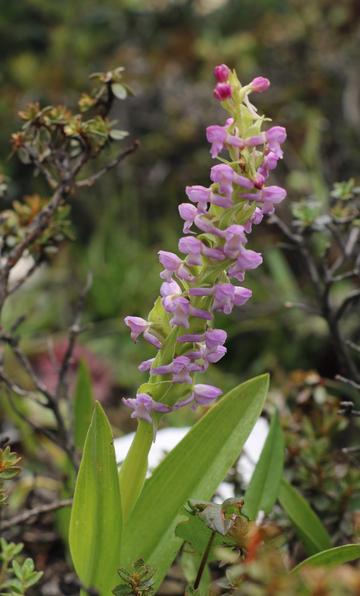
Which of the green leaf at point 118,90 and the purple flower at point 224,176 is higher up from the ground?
the green leaf at point 118,90

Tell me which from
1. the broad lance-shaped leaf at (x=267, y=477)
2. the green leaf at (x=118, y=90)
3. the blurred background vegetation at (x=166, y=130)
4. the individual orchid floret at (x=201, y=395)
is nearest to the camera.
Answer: the individual orchid floret at (x=201, y=395)

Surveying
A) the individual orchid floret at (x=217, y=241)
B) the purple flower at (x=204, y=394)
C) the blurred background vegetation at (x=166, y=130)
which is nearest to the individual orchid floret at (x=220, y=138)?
the individual orchid floret at (x=217, y=241)

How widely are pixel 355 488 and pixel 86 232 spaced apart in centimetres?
212

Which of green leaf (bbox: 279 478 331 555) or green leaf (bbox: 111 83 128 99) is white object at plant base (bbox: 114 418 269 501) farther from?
green leaf (bbox: 111 83 128 99)

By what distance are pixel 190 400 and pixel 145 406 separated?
1.8 inches

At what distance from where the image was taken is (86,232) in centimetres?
300

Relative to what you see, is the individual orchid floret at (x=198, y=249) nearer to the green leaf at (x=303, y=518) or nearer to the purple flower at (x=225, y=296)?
the purple flower at (x=225, y=296)

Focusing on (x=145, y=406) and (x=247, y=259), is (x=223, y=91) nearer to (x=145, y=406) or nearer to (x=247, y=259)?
(x=247, y=259)

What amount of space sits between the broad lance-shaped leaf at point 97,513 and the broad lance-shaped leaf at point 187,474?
0.03 metres

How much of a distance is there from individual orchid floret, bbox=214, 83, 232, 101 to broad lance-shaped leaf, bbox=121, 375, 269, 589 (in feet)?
0.95

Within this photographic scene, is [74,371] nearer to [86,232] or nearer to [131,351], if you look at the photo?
[131,351]

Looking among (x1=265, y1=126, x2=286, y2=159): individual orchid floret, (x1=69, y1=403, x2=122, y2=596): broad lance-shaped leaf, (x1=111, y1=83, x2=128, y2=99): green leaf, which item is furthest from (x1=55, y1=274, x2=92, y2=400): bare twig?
(x1=265, y1=126, x2=286, y2=159): individual orchid floret

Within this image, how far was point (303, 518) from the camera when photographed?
3.10ft

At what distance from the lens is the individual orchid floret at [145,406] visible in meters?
0.72
